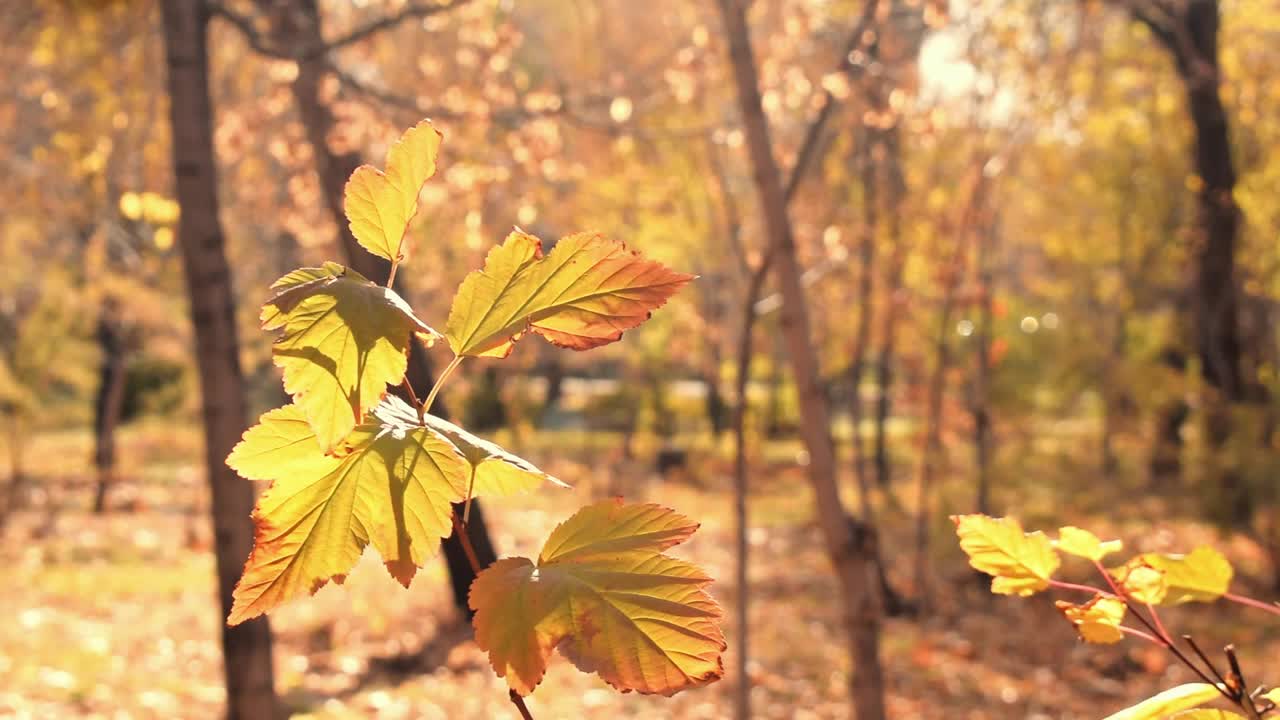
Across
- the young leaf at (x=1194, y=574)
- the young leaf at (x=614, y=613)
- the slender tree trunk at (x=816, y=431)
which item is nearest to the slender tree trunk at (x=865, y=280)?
the slender tree trunk at (x=816, y=431)

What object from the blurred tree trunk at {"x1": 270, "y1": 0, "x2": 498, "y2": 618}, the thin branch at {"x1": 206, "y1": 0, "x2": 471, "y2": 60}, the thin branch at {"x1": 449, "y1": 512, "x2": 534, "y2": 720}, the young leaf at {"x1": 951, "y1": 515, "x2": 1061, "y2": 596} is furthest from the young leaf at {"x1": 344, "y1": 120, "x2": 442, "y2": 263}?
the blurred tree trunk at {"x1": 270, "y1": 0, "x2": 498, "y2": 618}

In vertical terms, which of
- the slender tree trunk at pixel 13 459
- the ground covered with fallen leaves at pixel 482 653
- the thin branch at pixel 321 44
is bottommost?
the ground covered with fallen leaves at pixel 482 653

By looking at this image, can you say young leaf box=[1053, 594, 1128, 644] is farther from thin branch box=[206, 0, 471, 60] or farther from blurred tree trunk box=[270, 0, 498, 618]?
blurred tree trunk box=[270, 0, 498, 618]

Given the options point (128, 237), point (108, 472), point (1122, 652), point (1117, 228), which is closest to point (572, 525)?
point (1122, 652)

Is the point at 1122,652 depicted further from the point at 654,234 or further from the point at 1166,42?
the point at 654,234

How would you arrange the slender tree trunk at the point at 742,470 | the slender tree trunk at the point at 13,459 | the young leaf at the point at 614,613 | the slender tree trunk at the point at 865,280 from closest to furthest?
the young leaf at the point at 614,613, the slender tree trunk at the point at 742,470, the slender tree trunk at the point at 865,280, the slender tree trunk at the point at 13,459

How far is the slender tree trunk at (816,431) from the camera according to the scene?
301cm

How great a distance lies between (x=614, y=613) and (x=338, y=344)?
6.7 inches

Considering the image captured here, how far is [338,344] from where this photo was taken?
0.48m

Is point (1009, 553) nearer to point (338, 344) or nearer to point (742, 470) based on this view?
point (338, 344)

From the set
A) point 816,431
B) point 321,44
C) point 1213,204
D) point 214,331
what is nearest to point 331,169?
point 321,44

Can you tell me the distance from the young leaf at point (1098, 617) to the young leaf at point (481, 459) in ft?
1.12

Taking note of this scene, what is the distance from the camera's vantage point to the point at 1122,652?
6.72 m

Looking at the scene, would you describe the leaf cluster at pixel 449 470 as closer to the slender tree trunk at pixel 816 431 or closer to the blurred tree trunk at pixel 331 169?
the slender tree trunk at pixel 816 431
